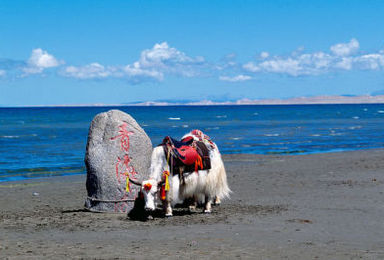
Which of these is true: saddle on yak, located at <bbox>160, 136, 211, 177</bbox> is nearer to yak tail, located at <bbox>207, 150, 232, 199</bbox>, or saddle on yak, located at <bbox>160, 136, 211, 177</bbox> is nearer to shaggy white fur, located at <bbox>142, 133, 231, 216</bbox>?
shaggy white fur, located at <bbox>142, 133, 231, 216</bbox>

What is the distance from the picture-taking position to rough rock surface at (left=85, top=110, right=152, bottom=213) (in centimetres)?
1118

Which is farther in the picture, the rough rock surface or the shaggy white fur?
the rough rock surface

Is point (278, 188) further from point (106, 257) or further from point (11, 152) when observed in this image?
point (11, 152)

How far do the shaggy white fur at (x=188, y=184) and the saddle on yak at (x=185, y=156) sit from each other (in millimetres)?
90

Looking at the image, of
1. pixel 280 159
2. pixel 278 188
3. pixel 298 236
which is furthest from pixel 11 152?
pixel 298 236

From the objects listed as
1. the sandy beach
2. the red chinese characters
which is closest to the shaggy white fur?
the sandy beach

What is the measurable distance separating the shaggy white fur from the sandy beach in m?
0.31

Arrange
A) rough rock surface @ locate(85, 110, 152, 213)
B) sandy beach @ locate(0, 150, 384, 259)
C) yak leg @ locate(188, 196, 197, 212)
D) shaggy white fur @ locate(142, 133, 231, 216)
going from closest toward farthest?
sandy beach @ locate(0, 150, 384, 259) < shaggy white fur @ locate(142, 133, 231, 216) < rough rock surface @ locate(85, 110, 152, 213) < yak leg @ locate(188, 196, 197, 212)

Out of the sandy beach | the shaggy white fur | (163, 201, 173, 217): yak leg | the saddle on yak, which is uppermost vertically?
the saddle on yak

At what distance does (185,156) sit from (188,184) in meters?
0.53

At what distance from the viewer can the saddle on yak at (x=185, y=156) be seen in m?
10.6

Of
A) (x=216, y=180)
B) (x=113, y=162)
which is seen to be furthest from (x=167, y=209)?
(x=113, y=162)

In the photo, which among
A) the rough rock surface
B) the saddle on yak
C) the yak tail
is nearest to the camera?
the saddle on yak

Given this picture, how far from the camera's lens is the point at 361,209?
11109 millimetres
